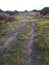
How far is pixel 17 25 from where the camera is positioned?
1047 inches

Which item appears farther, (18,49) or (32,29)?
(32,29)

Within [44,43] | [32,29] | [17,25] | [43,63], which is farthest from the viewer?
[17,25]

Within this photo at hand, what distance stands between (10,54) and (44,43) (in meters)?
3.07

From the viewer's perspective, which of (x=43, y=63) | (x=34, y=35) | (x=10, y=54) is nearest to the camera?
(x=43, y=63)

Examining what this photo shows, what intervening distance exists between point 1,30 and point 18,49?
22.4 feet

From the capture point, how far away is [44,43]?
1892 centimetres

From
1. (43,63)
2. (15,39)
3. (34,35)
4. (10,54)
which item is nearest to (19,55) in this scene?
(10,54)

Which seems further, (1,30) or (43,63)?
(1,30)

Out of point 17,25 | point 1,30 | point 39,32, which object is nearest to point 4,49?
point 39,32

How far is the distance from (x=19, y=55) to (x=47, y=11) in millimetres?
21879

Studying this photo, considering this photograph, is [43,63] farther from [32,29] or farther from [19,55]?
[32,29]

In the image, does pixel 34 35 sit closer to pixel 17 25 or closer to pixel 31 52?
pixel 31 52

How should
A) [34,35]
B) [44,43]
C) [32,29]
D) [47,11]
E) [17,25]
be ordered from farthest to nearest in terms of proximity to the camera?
1. [47,11]
2. [17,25]
3. [32,29]
4. [34,35]
5. [44,43]

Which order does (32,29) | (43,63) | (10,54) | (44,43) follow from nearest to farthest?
(43,63) < (10,54) < (44,43) < (32,29)
